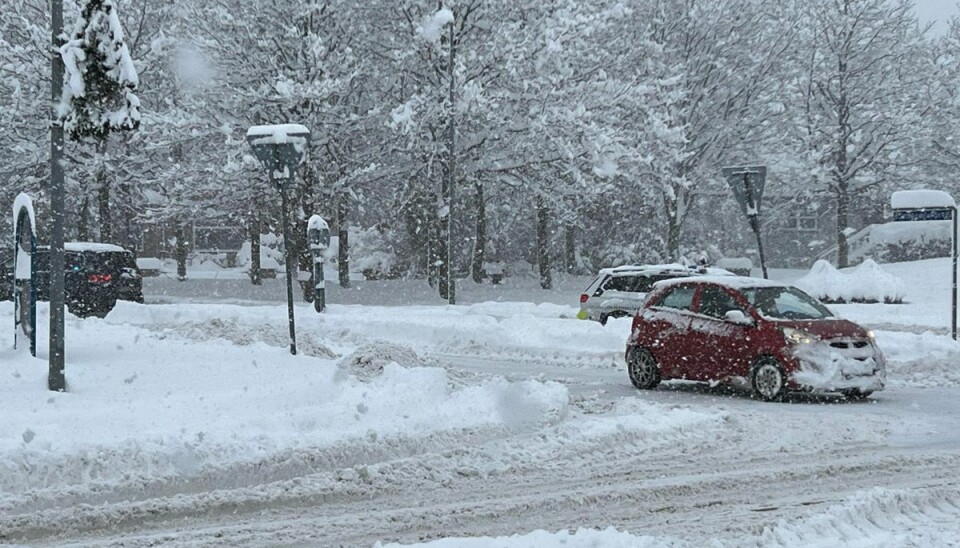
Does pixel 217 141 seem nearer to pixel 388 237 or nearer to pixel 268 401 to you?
pixel 388 237

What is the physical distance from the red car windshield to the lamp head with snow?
6.14 metres

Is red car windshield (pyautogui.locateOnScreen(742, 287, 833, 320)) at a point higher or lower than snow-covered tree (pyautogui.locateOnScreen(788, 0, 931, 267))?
lower

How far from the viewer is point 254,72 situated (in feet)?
105

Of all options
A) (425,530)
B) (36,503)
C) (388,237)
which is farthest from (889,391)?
(388,237)

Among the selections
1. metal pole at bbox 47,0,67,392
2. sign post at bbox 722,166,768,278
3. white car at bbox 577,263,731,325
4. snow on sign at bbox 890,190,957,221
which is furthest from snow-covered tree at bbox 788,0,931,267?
metal pole at bbox 47,0,67,392

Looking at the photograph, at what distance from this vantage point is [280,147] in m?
14.8

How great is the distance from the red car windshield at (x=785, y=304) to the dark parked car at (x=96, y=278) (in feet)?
54.2

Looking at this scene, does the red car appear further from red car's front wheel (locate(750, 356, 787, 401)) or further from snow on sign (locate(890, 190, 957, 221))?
snow on sign (locate(890, 190, 957, 221))

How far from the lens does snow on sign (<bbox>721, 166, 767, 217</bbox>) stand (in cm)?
1797

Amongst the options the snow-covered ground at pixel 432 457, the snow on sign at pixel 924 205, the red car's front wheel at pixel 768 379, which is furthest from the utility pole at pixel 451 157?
the red car's front wheel at pixel 768 379

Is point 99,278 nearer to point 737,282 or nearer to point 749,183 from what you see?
point 749,183

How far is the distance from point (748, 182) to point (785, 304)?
4518mm

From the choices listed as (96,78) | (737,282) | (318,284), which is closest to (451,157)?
(318,284)

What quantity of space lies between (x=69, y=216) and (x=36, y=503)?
126ft
